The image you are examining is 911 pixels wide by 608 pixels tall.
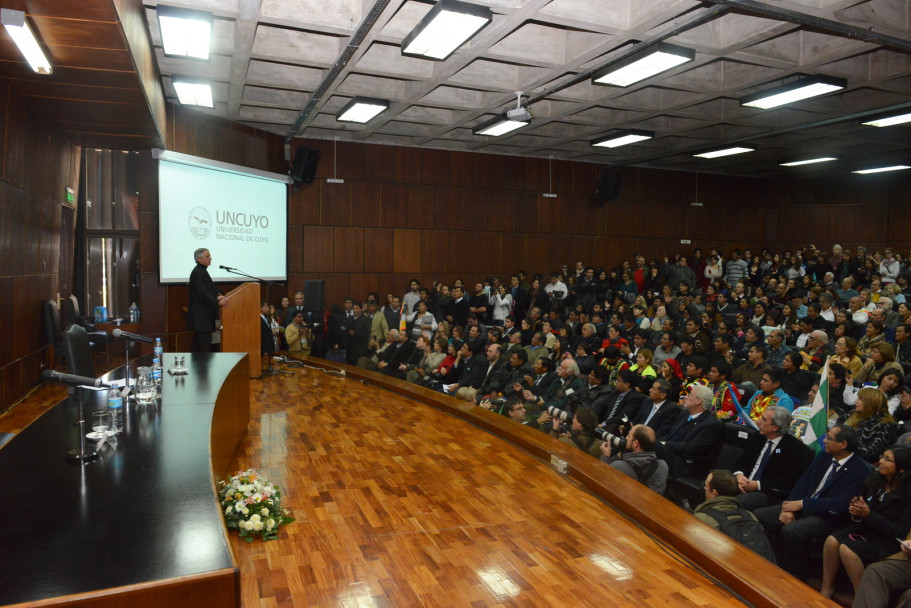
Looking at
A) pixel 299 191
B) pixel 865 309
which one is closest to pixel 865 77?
pixel 865 309

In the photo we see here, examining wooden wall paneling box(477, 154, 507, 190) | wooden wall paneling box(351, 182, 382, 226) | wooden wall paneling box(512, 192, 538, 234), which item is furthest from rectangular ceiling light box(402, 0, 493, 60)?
wooden wall paneling box(512, 192, 538, 234)

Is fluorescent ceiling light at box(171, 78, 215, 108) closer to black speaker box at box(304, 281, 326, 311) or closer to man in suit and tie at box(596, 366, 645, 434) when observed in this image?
black speaker box at box(304, 281, 326, 311)

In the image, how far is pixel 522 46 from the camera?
571cm

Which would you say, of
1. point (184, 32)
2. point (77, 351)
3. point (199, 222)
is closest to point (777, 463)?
point (77, 351)

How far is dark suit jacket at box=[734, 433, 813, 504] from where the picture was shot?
3338mm

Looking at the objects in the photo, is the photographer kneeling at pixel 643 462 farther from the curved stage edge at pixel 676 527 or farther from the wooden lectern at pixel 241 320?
the wooden lectern at pixel 241 320

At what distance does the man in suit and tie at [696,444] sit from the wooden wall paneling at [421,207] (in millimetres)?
7136

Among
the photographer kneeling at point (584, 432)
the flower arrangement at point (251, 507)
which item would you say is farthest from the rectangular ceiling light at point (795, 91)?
the flower arrangement at point (251, 507)

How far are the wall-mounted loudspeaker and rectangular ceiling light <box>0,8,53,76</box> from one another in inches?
361

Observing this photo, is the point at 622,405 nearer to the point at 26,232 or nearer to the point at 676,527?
the point at 676,527

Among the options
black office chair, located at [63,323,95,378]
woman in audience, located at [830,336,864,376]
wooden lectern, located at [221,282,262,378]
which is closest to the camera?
black office chair, located at [63,323,95,378]

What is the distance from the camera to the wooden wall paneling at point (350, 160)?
9.77 meters

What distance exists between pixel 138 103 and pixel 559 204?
788 cm

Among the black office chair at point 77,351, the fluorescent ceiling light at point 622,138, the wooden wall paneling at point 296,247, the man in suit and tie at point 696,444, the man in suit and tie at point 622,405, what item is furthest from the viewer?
the wooden wall paneling at point 296,247
